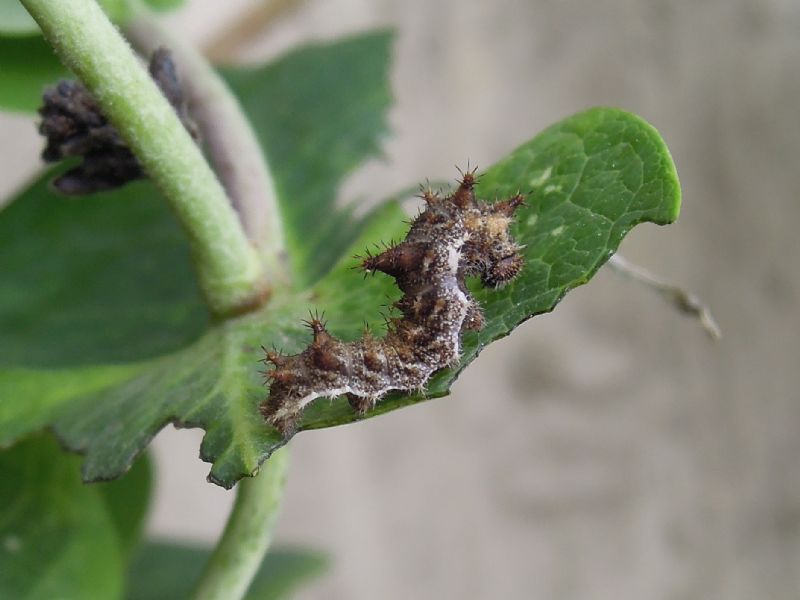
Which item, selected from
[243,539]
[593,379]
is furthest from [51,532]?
[593,379]

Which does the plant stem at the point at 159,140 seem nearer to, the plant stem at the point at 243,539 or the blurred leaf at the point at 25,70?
the plant stem at the point at 243,539

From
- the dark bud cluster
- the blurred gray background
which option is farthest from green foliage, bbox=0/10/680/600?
the blurred gray background

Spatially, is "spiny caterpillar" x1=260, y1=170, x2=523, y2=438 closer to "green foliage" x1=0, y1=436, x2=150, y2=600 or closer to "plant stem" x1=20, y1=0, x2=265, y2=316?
"plant stem" x1=20, y1=0, x2=265, y2=316

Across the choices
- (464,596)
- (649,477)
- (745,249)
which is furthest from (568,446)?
(745,249)

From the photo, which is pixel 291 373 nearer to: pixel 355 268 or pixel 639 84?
pixel 355 268

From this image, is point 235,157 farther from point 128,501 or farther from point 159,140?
point 128,501
